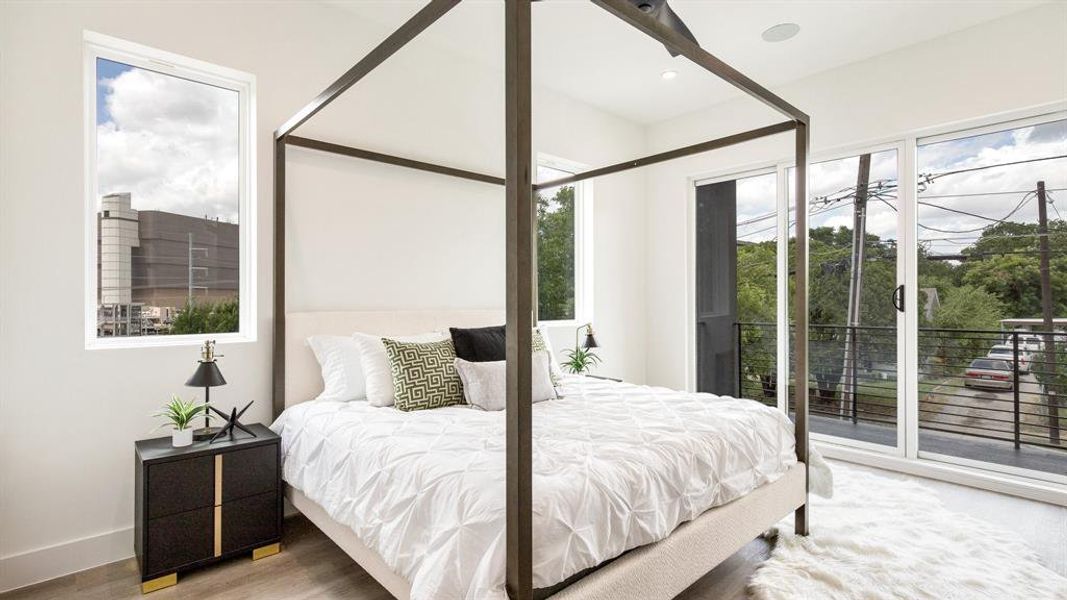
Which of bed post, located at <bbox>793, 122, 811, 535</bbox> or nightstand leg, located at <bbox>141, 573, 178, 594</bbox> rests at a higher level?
bed post, located at <bbox>793, 122, 811, 535</bbox>

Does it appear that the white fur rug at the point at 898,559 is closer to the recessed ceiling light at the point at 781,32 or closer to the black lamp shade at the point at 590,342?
the black lamp shade at the point at 590,342

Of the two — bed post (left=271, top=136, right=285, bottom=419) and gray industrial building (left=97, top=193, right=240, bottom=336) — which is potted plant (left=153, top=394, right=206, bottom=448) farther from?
gray industrial building (left=97, top=193, right=240, bottom=336)

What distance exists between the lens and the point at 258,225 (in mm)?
2811

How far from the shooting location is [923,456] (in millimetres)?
3641

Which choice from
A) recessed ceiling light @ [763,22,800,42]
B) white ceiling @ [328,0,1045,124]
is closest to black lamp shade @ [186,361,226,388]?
white ceiling @ [328,0,1045,124]

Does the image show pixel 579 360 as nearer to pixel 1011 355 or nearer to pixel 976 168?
pixel 1011 355

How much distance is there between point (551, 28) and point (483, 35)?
44 centimetres

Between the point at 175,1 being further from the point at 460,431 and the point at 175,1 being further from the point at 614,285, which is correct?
the point at 614,285

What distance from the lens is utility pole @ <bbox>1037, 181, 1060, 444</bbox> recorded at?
3205 mm

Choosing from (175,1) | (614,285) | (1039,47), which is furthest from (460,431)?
(1039,47)

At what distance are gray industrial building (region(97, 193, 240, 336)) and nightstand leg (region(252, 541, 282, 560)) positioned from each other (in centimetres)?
118

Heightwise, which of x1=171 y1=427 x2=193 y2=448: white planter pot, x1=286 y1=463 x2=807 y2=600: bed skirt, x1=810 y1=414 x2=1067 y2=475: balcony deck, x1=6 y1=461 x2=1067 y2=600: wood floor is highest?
x1=171 y1=427 x2=193 y2=448: white planter pot

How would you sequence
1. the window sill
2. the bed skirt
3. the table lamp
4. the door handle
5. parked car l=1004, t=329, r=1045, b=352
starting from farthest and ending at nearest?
the door handle → parked car l=1004, t=329, r=1045, b=352 → the window sill → the table lamp → the bed skirt

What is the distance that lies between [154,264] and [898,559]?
3.72 m
